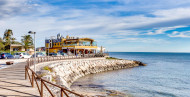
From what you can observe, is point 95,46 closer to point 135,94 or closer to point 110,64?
point 110,64

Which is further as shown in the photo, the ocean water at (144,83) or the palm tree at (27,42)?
the palm tree at (27,42)

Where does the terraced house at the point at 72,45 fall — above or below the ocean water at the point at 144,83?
above

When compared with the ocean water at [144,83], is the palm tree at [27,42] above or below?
above

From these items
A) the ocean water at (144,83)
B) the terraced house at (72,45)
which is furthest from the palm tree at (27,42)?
the ocean water at (144,83)

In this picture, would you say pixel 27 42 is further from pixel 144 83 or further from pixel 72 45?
pixel 144 83

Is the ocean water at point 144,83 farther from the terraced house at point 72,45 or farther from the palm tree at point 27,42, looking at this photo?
the palm tree at point 27,42

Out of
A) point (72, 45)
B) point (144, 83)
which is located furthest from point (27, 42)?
point (144, 83)

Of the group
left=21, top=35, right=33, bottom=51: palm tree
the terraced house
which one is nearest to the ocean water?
the terraced house

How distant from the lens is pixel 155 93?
1838cm

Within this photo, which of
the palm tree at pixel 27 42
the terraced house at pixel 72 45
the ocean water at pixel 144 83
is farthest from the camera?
the palm tree at pixel 27 42

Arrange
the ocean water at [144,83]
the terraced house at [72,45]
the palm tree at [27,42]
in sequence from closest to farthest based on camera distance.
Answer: the ocean water at [144,83] → the terraced house at [72,45] → the palm tree at [27,42]

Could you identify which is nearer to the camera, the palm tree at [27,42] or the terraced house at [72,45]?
the terraced house at [72,45]

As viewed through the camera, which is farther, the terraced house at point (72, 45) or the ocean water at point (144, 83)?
the terraced house at point (72, 45)

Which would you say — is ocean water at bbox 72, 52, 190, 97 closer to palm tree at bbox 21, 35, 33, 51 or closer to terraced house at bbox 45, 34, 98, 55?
terraced house at bbox 45, 34, 98, 55
